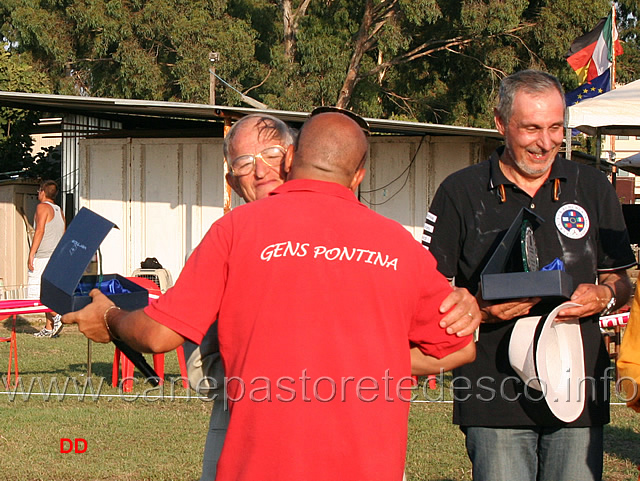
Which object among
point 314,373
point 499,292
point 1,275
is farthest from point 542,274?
point 1,275

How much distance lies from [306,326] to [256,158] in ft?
3.65

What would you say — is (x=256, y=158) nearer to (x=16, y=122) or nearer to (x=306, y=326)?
(x=306, y=326)

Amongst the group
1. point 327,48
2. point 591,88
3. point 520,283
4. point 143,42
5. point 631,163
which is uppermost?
point 143,42

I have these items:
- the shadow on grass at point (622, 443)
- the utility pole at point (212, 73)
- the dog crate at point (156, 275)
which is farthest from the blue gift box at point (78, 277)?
the utility pole at point (212, 73)

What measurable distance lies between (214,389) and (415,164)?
14011mm

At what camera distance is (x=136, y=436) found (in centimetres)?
649

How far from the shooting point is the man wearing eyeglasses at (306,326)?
222 centimetres

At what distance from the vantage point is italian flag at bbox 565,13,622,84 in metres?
20.4

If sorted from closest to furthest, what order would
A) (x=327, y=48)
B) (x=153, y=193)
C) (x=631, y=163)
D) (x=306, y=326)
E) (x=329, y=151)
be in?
1. (x=306, y=326)
2. (x=329, y=151)
3. (x=631, y=163)
4. (x=153, y=193)
5. (x=327, y=48)

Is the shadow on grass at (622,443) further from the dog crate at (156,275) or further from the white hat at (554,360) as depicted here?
the dog crate at (156,275)

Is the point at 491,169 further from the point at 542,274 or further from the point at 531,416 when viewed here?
the point at 531,416

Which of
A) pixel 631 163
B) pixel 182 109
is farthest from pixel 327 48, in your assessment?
pixel 182 109

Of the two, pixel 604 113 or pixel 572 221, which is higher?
pixel 604 113

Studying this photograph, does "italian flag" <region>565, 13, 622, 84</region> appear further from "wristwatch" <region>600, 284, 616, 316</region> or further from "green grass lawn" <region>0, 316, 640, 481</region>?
"wristwatch" <region>600, 284, 616, 316</region>
